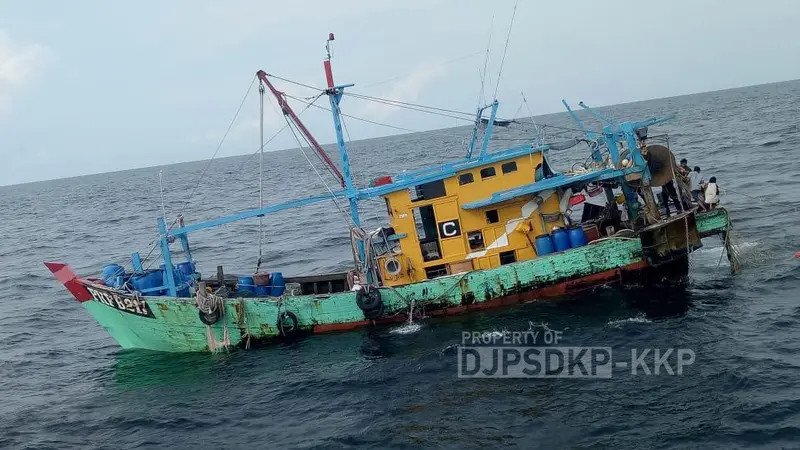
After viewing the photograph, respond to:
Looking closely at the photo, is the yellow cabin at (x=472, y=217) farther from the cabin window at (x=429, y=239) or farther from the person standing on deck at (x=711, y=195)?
the person standing on deck at (x=711, y=195)

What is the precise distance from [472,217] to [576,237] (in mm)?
2813

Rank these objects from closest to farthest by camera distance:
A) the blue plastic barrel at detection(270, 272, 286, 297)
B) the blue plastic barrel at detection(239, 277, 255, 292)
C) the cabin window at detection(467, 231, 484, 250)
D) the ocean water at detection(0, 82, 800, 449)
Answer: the ocean water at detection(0, 82, 800, 449) → the cabin window at detection(467, 231, 484, 250) → the blue plastic barrel at detection(239, 277, 255, 292) → the blue plastic barrel at detection(270, 272, 286, 297)

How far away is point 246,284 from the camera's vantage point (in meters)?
18.8

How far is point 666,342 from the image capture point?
47.9 feet

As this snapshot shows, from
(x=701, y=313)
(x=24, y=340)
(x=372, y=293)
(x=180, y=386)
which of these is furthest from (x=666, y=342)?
(x=24, y=340)

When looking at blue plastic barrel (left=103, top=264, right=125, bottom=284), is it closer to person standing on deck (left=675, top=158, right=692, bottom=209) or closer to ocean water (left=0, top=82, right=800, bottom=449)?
ocean water (left=0, top=82, right=800, bottom=449)

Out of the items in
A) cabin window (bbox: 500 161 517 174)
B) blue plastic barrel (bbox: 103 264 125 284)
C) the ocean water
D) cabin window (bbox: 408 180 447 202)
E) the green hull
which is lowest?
the ocean water

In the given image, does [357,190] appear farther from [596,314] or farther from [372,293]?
[596,314]

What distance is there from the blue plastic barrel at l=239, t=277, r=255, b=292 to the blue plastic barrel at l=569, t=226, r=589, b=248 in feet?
29.5

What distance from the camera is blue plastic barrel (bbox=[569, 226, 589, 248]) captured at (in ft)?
57.3

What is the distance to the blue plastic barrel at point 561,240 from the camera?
1752cm

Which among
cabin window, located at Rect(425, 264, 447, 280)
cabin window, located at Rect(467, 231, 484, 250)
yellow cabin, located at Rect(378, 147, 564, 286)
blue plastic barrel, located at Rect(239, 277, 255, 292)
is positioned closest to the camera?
yellow cabin, located at Rect(378, 147, 564, 286)

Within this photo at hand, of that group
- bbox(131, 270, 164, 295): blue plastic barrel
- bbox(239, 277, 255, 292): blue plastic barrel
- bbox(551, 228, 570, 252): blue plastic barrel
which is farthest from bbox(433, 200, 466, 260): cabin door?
bbox(131, 270, 164, 295): blue plastic barrel

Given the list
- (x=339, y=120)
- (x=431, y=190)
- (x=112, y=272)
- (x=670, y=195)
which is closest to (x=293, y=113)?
(x=339, y=120)
